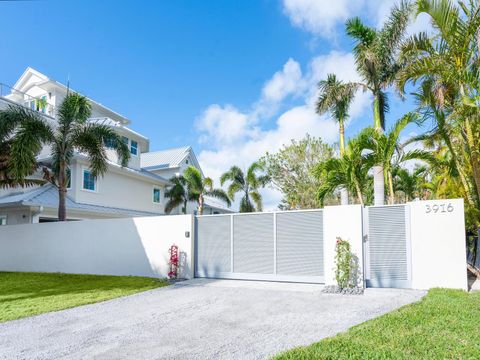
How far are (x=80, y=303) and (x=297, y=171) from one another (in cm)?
1927

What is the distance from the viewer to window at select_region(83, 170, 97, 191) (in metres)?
19.9

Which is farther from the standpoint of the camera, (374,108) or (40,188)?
(40,188)

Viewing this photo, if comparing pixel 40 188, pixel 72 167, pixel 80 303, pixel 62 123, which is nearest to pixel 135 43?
pixel 62 123

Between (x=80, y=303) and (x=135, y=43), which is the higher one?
(x=135, y=43)

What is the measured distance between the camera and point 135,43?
51.8 feet

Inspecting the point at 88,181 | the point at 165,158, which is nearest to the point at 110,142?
the point at 88,181

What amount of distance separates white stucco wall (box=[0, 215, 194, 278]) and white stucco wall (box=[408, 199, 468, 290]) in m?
6.99

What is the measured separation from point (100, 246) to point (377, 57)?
1361 cm

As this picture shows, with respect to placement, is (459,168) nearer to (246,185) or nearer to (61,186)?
(61,186)

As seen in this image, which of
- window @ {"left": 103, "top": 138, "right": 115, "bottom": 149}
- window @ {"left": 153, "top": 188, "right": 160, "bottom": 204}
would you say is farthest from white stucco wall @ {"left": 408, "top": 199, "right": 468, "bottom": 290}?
window @ {"left": 153, "top": 188, "right": 160, "bottom": 204}

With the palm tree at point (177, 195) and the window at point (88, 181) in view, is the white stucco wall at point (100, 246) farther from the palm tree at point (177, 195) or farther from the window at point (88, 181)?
the palm tree at point (177, 195)

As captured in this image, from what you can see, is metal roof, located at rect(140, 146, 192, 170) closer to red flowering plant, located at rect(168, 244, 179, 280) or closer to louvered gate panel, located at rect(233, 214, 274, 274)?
red flowering plant, located at rect(168, 244, 179, 280)

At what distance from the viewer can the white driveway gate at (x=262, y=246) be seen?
10.5 meters

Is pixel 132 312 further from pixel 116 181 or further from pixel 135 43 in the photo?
pixel 116 181
